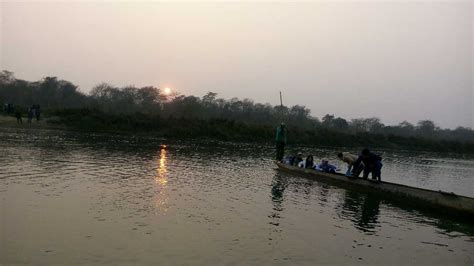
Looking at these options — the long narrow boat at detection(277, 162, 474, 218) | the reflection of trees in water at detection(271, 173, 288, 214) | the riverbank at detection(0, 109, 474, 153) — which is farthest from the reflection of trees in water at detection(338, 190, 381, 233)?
the riverbank at detection(0, 109, 474, 153)

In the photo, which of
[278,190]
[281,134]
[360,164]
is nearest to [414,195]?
[360,164]

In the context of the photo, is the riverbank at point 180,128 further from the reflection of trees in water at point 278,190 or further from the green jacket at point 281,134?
the reflection of trees in water at point 278,190

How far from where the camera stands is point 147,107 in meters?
87.8

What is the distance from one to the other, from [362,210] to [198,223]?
686cm

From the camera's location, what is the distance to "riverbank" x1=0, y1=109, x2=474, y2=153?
53809 mm

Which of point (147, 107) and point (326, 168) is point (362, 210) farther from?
point (147, 107)

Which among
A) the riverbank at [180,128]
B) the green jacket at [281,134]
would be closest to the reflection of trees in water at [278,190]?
the green jacket at [281,134]

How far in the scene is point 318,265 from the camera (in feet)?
29.1

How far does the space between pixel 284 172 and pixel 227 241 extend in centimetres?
1532

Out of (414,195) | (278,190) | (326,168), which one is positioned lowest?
(278,190)

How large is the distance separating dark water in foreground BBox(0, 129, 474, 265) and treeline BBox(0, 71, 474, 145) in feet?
140

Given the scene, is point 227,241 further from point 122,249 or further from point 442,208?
point 442,208

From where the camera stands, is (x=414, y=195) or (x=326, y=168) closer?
(x=414, y=195)

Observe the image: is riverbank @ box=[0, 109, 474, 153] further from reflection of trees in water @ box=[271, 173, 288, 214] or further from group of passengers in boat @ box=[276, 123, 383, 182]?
group of passengers in boat @ box=[276, 123, 383, 182]
